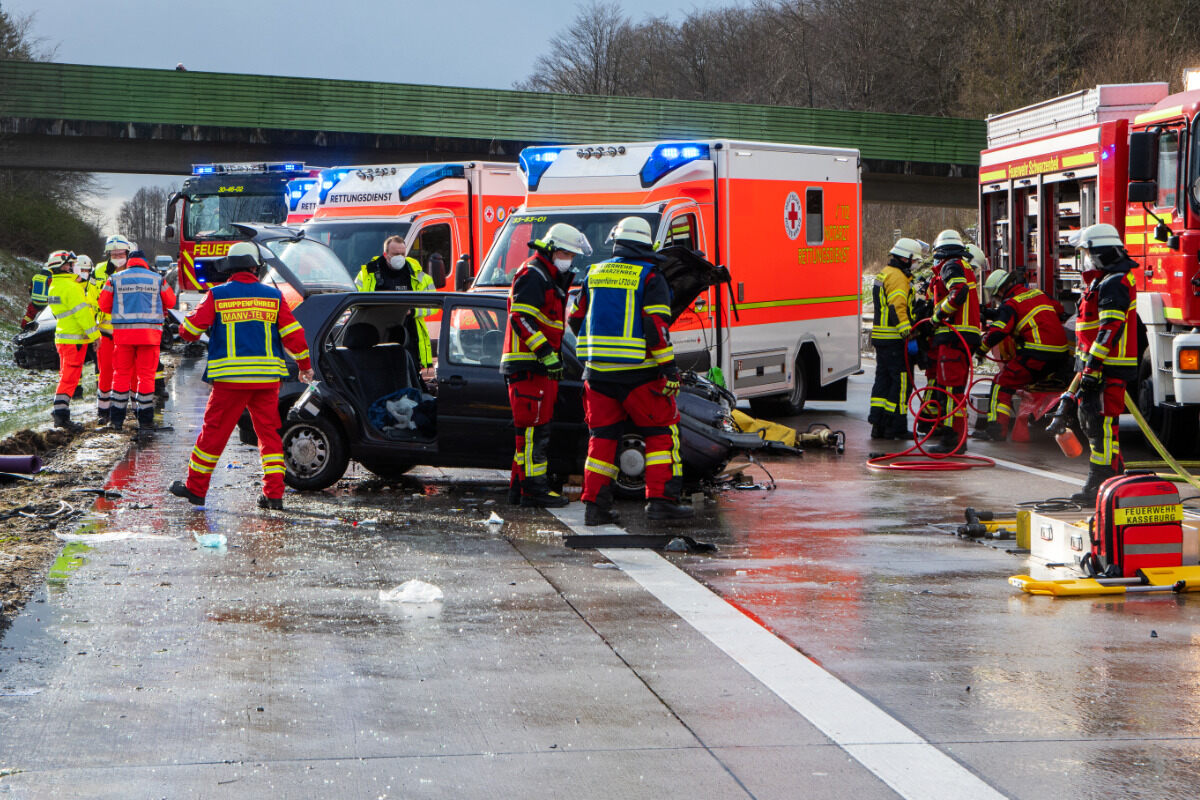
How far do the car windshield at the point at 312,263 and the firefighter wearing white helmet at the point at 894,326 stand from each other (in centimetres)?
665

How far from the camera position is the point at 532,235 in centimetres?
1359

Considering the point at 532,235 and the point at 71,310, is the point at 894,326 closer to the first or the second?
the point at 532,235

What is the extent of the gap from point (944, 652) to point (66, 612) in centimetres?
388

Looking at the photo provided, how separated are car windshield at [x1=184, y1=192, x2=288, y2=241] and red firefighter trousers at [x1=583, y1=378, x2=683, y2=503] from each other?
17276 millimetres

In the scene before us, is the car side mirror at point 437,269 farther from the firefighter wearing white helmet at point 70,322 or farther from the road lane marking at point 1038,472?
the road lane marking at point 1038,472

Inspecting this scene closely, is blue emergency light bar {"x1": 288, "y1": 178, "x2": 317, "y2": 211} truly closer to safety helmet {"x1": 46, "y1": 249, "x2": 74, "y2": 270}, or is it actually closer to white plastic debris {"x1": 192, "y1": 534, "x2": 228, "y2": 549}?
safety helmet {"x1": 46, "y1": 249, "x2": 74, "y2": 270}

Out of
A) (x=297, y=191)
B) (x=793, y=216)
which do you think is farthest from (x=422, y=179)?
(x=793, y=216)

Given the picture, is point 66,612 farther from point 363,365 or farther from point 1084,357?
point 1084,357

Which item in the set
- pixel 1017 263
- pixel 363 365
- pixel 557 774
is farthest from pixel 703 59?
pixel 557 774

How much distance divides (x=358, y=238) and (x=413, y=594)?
467 inches

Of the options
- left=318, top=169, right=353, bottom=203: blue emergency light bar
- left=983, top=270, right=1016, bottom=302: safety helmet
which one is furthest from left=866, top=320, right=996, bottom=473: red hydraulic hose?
left=318, top=169, right=353, bottom=203: blue emergency light bar

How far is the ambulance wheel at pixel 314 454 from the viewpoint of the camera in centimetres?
1005

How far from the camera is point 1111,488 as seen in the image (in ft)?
22.8

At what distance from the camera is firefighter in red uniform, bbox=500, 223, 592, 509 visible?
363 inches
